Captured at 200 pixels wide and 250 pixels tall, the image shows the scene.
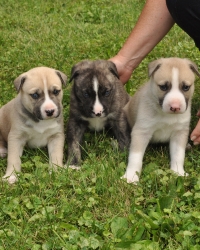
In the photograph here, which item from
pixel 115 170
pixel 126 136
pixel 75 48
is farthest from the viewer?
pixel 75 48

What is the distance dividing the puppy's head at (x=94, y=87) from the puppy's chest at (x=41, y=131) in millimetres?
373

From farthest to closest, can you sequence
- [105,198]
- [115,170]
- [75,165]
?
[75,165] < [115,170] < [105,198]

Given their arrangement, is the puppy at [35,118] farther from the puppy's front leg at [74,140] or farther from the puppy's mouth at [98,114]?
the puppy's mouth at [98,114]

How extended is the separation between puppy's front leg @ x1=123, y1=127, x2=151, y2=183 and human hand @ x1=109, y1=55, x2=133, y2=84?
4.22 feet

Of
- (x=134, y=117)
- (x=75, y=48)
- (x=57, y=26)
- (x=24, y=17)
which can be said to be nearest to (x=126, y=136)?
(x=134, y=117)

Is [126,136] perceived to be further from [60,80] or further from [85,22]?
[85,22]

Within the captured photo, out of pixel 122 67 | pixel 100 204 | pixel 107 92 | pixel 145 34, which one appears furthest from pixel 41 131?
pixel 145 34

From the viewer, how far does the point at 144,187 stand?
4.16 meters

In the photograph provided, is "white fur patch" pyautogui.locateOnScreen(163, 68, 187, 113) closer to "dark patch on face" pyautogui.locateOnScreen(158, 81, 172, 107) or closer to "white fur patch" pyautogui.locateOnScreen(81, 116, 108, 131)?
"dark patch on face" pyautogui.locateOnScreen(158, 81, 172, 107)

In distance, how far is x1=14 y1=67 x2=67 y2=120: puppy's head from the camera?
4531 mm

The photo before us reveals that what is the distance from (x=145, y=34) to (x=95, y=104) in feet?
4.42

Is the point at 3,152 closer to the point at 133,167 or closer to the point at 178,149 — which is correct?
the point at 133,167

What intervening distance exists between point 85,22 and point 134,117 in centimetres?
502

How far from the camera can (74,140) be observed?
16.4ft
